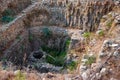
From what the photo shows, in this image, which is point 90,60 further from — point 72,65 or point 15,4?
point 15,4

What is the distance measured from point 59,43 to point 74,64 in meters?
2.77

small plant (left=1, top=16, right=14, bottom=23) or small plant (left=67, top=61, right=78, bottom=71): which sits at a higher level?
small plant (left=1, top=16, right=14, bottom=23)

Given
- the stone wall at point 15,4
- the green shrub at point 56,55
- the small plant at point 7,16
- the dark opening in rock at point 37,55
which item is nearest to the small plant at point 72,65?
the green shrub at point 56,55

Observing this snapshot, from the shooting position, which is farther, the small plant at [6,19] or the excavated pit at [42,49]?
the small plant at [6,19]

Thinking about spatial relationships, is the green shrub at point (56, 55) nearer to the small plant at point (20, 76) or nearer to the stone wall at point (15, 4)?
the stone wall at point (15, 4)

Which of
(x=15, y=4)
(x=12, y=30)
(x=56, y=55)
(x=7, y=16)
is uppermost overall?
(x=15, y=4)

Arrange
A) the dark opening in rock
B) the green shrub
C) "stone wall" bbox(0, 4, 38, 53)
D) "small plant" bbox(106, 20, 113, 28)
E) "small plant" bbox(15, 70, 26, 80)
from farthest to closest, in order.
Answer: the dark opening in rock < the green shrub < "stone wall" bbox(0, 4, 38, 53) < "small plant" bbox(106, 20, 113, 28) < "small plant" bbox(15, 70, 26, 80)

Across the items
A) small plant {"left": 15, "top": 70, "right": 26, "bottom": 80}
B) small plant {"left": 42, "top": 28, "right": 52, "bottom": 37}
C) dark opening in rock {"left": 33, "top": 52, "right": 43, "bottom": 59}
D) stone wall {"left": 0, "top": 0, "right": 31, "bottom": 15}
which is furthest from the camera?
small plant {"left": 42, "top": 28, "right": 52, "bottom": 37}

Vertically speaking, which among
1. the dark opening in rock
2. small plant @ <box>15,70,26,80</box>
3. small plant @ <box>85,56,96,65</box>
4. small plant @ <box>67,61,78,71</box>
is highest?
small plant @ <box>15,70,26,80</box>

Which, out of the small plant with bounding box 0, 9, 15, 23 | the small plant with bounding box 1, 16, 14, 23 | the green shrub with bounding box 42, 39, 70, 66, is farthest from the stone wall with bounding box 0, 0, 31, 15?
the green shrub with bounding box 42, 39, 70, 66

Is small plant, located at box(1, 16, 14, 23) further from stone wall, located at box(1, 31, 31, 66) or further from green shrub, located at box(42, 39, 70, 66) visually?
green shrub, located at box(42, 39, 70, 66)

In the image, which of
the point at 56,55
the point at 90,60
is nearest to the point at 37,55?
the point at 56,55

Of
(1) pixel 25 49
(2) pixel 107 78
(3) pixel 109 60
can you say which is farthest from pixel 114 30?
(1) pixel 25 49

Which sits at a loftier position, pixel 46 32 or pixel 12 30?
pixel 12 30
